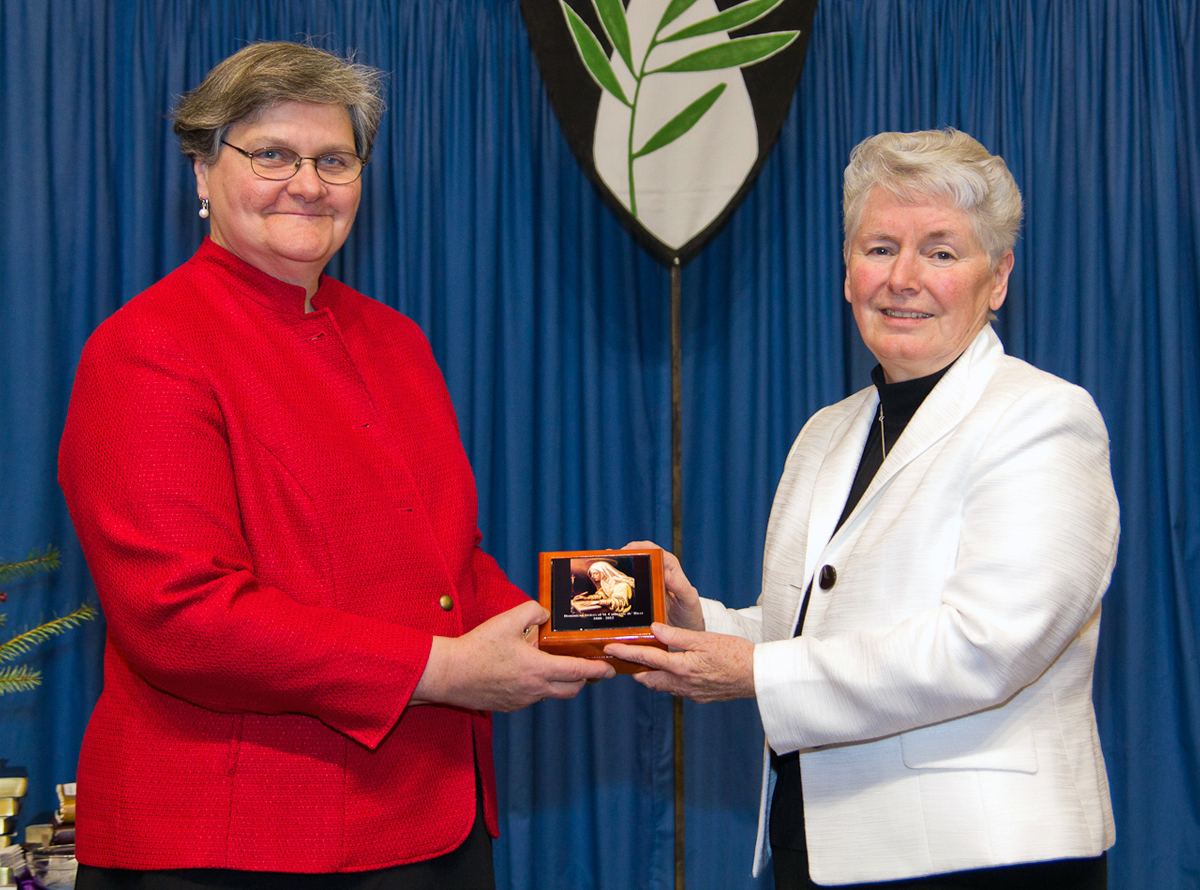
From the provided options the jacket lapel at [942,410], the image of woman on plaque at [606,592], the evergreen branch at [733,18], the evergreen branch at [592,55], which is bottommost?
the image of woman on plaque at [606,592]

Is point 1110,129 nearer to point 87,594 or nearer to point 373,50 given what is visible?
point 373,50

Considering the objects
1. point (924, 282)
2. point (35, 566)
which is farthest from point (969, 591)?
point (35, 566)

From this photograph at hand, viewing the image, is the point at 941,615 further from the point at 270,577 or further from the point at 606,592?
the point at 270,577

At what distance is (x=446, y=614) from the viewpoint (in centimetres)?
159

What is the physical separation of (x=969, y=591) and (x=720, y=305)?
1839mm

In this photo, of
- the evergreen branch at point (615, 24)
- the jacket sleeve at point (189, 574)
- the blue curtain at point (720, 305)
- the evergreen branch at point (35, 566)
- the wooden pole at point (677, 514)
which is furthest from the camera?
the blue curtain at point (720, 305)

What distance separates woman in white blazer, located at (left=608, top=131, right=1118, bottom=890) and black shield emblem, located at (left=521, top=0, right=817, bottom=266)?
3.39ft

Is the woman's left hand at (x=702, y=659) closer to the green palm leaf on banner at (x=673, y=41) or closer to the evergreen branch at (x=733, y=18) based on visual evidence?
the green palm leaf on banner at (x=673, y=41)

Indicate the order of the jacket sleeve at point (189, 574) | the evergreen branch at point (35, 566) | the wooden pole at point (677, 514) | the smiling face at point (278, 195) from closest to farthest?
the jacket sleeve at point (189, 574) → the smiling face at point (278, 195) → the evergreen branch at point (35, 566) → the wooden pole at point (677, 514)

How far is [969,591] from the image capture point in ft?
4.72

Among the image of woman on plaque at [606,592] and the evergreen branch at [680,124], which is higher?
the evergreen branch at [680,124]

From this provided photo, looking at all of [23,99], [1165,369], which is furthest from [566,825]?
[23,99]

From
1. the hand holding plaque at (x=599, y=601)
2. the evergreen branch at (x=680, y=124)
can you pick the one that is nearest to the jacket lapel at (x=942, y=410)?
the hand holding plaque at (x=599, y=601)

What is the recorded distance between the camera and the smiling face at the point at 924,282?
1.70 metres
